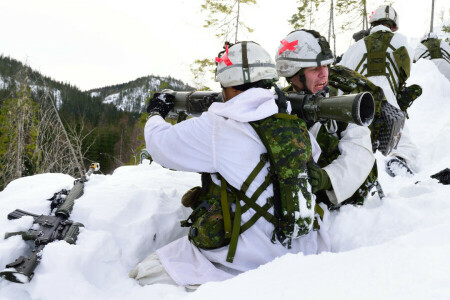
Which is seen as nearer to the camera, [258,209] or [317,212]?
[258,209]

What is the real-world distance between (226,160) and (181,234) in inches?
50.9

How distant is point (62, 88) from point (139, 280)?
111 metres

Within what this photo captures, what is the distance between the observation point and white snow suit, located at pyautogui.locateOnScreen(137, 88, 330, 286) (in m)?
2.33

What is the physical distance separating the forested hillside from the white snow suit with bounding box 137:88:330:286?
281cm

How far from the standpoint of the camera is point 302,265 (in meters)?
1.63

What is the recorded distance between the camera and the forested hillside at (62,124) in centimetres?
1523

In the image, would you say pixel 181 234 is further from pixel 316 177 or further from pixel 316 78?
pixel 316 78

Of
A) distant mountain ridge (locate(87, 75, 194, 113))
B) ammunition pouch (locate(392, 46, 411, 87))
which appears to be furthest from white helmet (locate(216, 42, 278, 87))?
distant mountain ridge (locate(87, 75, 194, 113))

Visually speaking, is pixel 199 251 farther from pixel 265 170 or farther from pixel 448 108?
pixel 448 108

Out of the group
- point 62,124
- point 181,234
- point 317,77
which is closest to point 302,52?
point 317,77

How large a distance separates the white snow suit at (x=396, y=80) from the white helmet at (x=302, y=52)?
2404 millimetres

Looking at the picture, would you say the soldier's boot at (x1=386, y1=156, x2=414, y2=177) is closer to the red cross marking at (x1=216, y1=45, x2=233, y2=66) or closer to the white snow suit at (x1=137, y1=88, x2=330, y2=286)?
the white snow suit at (x1=137, y1=88, x2=330, y2=286)

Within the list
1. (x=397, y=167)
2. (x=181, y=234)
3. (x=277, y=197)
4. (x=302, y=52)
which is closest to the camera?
(x=277, y=197)

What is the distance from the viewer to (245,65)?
Result: 2.47 metres
